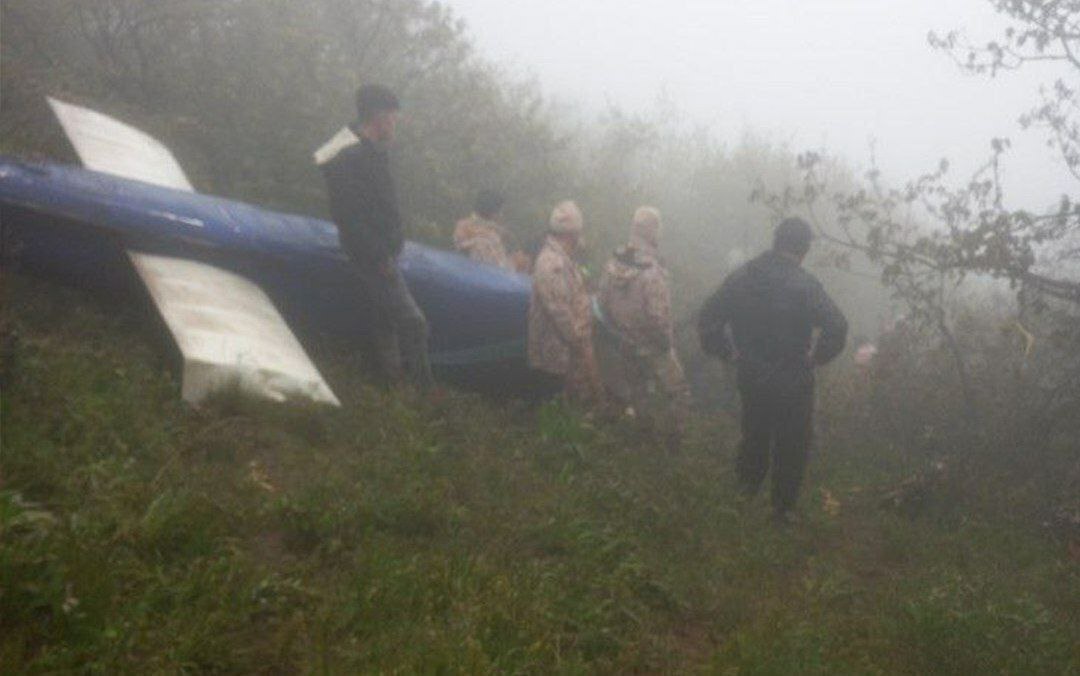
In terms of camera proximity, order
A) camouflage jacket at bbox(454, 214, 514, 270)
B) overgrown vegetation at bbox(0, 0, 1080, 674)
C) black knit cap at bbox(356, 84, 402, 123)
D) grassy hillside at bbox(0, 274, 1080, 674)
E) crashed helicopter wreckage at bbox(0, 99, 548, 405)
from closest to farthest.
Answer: grassy hillside at bbox(0, 274, 1080, 674) → overgrown vegetation at bbox(0, 0, 1080, 674) → crashed helicopter wreckage at bbox(0, 99, 548, 405) → black knit cap at bbox(356, 84, 402, 123) → camouflage jacket at bbox(454, 214, 514, 270)

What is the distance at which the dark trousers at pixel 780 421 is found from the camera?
6.15 meters

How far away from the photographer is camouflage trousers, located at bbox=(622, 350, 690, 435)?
779 cm

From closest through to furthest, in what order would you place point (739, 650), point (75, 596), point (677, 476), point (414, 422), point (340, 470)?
point (75, 596), point (739, 650), point (340, 470), point (414, 422), point (677, 476)

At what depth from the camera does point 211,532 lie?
3773 mm

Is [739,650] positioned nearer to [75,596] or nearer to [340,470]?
[340,470]

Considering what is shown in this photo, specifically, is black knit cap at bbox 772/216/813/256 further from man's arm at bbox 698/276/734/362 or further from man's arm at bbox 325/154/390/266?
man's arm at bbox 325/154/390/266

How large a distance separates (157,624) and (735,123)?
34086mm

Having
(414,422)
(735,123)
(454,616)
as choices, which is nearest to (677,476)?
(414,422)

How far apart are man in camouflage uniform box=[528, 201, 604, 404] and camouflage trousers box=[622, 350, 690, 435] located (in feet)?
1.72

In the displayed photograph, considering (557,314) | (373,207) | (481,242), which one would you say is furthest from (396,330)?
(481,242)

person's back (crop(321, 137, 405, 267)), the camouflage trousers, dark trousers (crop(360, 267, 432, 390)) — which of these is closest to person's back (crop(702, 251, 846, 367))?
the camouflage trousers

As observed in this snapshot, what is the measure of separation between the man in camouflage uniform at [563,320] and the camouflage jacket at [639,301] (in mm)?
455

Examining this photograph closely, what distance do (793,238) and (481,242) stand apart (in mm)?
3429

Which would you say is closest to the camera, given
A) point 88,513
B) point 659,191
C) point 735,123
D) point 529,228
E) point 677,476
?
point 88,513
